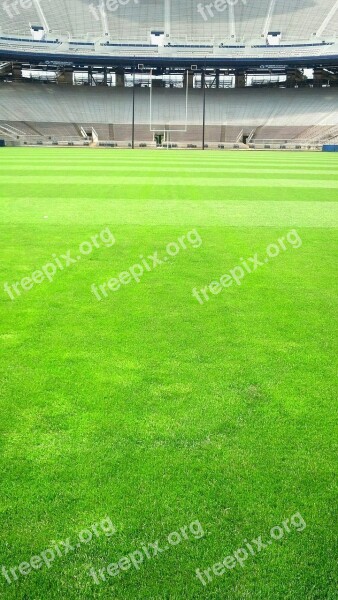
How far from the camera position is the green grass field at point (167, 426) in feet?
6.98

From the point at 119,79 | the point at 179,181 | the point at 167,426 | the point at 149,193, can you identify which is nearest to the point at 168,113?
the point at 119,79

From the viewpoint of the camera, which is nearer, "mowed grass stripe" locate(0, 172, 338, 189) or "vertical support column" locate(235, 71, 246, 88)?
"mowed grass stripe" locate(0, 172, 338, 189)

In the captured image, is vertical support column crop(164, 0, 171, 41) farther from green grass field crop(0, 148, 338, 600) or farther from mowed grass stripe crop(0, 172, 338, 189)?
green grass field crop(0, 148, 338, 600)

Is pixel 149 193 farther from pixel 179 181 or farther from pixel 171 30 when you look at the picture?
pixel 171 30

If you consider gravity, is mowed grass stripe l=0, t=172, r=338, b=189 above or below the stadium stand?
above

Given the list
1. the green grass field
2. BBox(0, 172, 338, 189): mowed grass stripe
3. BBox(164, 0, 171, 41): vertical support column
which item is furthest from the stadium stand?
the green grass field

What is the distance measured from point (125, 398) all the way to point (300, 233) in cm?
622

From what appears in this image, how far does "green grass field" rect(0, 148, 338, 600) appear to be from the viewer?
213cm

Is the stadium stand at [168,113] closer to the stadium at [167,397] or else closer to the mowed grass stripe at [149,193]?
the mowed grass stripe at [149,193]

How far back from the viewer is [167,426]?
9.91 feet

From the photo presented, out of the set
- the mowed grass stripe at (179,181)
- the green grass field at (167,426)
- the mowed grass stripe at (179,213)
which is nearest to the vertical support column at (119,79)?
the mowed grass stripe at (179,181)

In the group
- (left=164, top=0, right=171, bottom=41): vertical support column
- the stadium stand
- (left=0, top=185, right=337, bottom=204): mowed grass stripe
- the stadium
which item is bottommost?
the stadium stand

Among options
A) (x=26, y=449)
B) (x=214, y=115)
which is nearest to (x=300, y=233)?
(x=26, y=449)

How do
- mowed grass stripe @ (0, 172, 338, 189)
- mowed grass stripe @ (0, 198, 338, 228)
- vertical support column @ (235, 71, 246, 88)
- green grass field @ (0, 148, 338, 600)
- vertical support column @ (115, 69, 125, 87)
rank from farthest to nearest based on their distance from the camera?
vertical support column @ (235, 71, 246, 88)
vertical support column @ (115, 69, 125, 87)
mowed grass stripe @ (0, 172, 338, 189)
mowed grass stripe @ (0, 198, 338, 228)
green grass field @ (0, 148, 338, 600)
